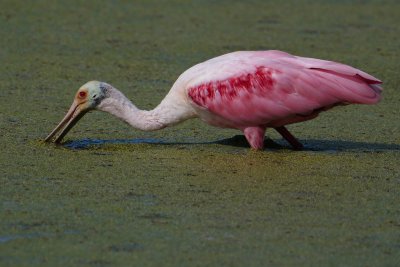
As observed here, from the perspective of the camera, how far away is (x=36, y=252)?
446 centimetres

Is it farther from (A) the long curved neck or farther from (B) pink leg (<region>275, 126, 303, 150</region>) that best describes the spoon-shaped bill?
(B) pink leg (<region>275, 126, 303, 150</region>)

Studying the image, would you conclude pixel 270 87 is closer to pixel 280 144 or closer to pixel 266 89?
pixel 266 89

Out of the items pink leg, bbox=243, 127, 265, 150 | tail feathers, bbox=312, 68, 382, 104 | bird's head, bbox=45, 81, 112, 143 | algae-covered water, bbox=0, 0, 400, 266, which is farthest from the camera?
bird's head, bbox=45, 81, 112, 143

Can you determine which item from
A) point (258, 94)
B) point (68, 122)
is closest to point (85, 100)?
point (68, 122)

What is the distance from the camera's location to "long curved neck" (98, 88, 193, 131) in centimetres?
650

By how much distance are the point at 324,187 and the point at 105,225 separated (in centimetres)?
130

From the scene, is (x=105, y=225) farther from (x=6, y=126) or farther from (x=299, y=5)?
(x=299, y=5)

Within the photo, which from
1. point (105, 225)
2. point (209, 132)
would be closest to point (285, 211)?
point (105, 225)

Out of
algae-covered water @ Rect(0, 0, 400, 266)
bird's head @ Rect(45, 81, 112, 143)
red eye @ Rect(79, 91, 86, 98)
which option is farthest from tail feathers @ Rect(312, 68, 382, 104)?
red eye @ Rect(79, 91, 86, 98)

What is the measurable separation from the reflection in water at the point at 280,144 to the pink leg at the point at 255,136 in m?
0.17

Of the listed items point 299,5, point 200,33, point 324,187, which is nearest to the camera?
point 324,187

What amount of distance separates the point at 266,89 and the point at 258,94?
0.06 meters

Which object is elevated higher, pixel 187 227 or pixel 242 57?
pixel 242 57

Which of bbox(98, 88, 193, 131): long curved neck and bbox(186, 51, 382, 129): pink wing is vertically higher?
bbox(186, 51, 382, 129): pink wing
